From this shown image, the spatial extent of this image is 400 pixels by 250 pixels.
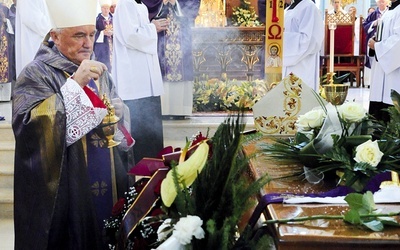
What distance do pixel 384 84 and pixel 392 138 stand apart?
5.42 meters

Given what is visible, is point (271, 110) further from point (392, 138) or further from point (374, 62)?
point (374, 62)

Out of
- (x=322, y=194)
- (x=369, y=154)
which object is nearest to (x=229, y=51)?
(x=369, y=154)

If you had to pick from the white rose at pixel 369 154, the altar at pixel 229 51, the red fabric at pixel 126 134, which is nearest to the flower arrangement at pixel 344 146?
the white rose at pixel 369 154

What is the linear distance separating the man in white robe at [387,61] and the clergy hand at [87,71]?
4.50 meters

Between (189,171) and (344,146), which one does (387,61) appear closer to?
(344,146)

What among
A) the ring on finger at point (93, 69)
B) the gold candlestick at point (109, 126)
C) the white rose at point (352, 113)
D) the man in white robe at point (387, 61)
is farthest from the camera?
the man in white robe at point (387, 61)

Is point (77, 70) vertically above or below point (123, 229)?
above

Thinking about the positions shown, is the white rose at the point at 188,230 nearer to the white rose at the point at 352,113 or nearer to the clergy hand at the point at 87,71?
the white rose at the point at 352,113

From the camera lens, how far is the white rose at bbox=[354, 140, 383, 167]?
1600 millimetres

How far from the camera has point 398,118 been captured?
1998mm

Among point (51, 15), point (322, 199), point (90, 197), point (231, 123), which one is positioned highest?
point (51, 15)

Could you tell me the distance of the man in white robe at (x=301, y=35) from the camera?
669 cm

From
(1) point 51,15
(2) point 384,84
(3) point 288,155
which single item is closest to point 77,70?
(1) point 51,15

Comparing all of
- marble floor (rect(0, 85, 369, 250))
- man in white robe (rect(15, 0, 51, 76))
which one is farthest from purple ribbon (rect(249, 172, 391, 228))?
man in white robe (rect(15, 0, 51, 76))
